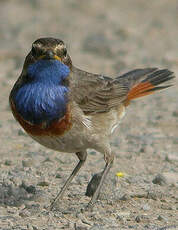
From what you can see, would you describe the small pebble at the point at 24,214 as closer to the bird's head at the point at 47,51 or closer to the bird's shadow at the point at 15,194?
the bird's shadow at the point at 15,194

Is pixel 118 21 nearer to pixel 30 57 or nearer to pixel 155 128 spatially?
pixel 155 128

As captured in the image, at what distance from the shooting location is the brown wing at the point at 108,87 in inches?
312

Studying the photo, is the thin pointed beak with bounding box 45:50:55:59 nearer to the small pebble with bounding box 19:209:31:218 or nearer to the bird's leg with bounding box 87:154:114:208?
the bird's leg with bounding box 87:154:114:208

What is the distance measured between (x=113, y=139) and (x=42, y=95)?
9.31 ft

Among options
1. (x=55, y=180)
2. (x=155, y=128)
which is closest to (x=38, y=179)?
(x=55, y=180)

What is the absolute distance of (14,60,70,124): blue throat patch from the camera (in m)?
7.49

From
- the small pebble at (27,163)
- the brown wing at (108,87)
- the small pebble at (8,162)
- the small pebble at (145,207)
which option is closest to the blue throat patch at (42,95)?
the brown wing at (108,87)

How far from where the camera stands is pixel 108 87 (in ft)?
28.4

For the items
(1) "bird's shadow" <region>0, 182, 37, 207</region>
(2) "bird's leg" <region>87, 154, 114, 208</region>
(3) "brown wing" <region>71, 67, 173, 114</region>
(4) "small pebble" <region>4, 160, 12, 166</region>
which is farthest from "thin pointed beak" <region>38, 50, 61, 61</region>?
(4) "small pebble" <region>4, 160, 12, 166</region>

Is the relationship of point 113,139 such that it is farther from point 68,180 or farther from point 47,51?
point 47,51

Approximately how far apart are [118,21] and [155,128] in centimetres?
566

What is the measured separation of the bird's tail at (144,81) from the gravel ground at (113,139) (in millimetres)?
878

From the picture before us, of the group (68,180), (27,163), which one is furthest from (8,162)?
(68,180)

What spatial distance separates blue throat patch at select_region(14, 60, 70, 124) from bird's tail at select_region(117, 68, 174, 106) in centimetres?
153
